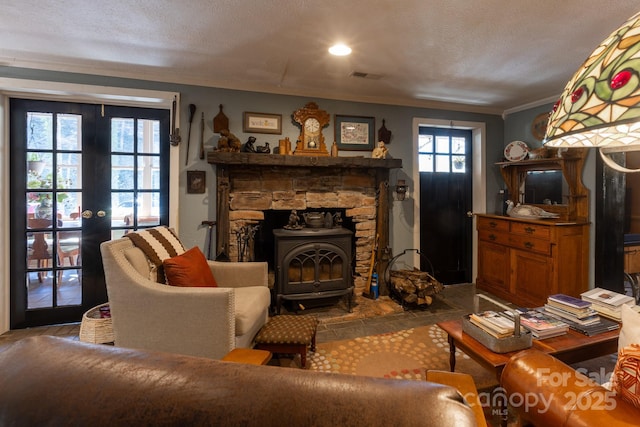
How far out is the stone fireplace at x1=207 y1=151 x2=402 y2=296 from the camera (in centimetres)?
290

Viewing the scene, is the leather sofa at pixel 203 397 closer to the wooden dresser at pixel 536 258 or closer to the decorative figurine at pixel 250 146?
the decorative figurine at pixel 250 146

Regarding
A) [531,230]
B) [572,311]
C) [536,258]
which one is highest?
[531,230]

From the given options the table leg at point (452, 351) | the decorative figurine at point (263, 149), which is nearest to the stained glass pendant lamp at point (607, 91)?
the table leg at point (452, 351)

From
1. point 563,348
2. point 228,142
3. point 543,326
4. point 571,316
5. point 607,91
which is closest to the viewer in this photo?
point 607,91

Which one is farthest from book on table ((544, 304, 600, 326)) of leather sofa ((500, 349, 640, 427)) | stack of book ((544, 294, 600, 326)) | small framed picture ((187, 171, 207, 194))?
small framed picture ((187, 171, 207, 194))

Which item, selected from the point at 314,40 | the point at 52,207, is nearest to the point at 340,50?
the point at 314,40

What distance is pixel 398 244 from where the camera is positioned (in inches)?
140

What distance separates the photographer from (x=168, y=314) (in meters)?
1.73

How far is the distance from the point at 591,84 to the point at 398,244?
3.12 m

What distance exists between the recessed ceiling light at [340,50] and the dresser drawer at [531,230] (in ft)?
8.28

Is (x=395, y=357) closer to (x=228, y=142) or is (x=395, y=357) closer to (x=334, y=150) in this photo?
(x=334, y=150)

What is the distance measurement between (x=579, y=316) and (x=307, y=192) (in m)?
2.39

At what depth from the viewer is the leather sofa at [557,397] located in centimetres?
81

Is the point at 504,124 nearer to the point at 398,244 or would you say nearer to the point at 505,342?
the point at 398,244
